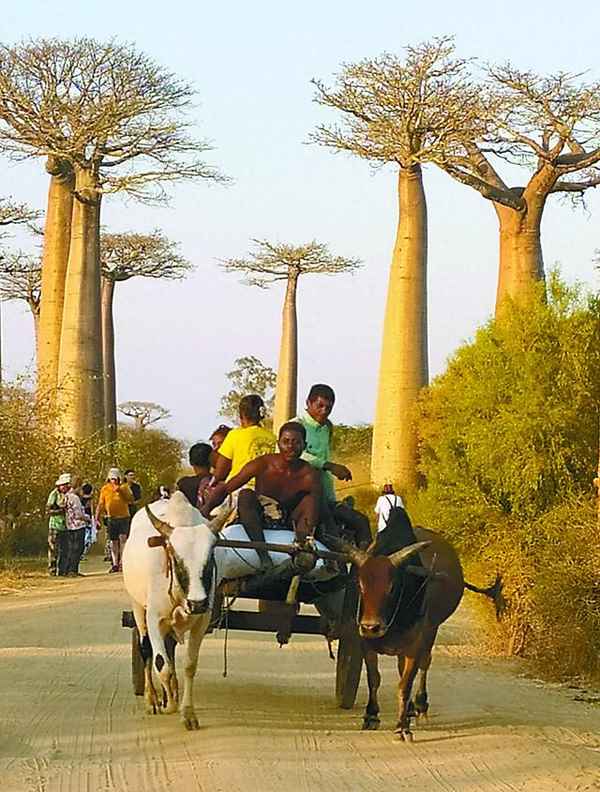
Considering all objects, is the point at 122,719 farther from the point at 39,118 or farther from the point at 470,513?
the point at 39,118

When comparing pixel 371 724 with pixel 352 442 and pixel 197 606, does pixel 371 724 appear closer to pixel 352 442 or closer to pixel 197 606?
pixel 197 606

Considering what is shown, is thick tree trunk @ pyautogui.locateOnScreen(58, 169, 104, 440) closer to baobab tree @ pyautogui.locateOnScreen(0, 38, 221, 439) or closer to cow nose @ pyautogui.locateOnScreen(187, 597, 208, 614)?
baobab tree @ pyautogui.locateOnScreen(0, 38, 221, 439)

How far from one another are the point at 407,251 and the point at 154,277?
17383 millimetres

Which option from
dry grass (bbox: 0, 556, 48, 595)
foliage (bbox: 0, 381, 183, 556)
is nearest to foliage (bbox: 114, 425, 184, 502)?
foliage (bbox: 0, 381, 183, 556)

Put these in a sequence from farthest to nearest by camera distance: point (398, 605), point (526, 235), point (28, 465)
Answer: point (526, 235), point (28, 465), point (398, 605)

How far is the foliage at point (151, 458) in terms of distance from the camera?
3030 cm

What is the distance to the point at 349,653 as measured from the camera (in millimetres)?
8953

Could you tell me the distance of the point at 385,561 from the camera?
801 cm

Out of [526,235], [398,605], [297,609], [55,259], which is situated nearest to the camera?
[398,605]

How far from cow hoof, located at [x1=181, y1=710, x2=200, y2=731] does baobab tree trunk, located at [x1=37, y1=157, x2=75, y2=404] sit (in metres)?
23.2

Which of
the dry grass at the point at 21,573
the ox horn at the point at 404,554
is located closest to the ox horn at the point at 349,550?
the ox horn at the point at 404,554

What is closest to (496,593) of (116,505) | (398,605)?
(398,605)

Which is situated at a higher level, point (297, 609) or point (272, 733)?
point (297, 609)

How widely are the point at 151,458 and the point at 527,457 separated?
24.8m
